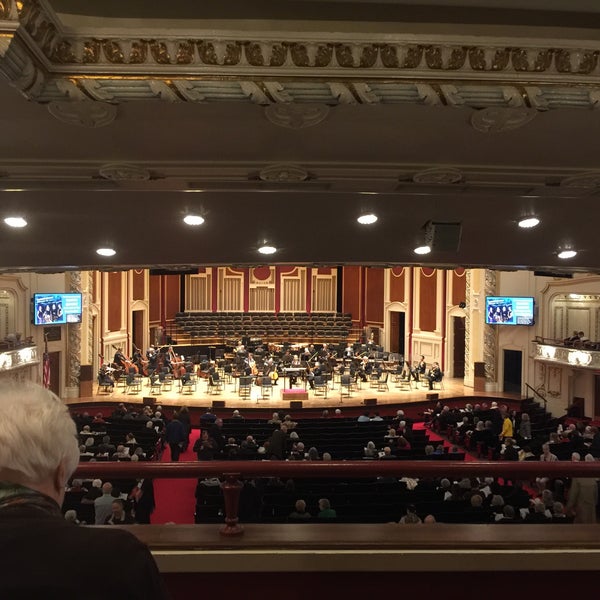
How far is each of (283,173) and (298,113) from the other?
1136mm

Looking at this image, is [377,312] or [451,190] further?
[377,312]

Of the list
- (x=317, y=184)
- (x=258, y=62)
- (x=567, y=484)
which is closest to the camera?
(x=258, y=62)

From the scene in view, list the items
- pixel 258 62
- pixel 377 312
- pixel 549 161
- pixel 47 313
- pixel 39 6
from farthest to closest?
pixel 377 312, pixel 47 313, pixel 549 161, pixel 258 62, pixel 39 6

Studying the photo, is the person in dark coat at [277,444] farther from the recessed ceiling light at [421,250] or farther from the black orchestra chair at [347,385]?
the black orchestra chair at [347,385]

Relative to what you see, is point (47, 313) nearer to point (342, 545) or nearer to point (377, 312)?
point (377, 312)

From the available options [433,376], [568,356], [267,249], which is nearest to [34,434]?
[267,249]

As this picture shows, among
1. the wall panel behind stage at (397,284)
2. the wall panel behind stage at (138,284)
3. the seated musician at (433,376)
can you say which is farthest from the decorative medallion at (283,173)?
the wall panel behind stage at (397,284)

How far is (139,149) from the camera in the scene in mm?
3299

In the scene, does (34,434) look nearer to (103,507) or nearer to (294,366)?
(103,507)

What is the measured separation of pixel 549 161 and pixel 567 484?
8.05 meters

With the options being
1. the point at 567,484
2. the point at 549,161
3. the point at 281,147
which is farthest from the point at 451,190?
the point at 567,484

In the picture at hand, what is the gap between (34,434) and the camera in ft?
3.70

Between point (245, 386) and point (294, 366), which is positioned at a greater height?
point (294, 366)

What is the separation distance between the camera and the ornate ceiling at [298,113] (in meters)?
2.05
